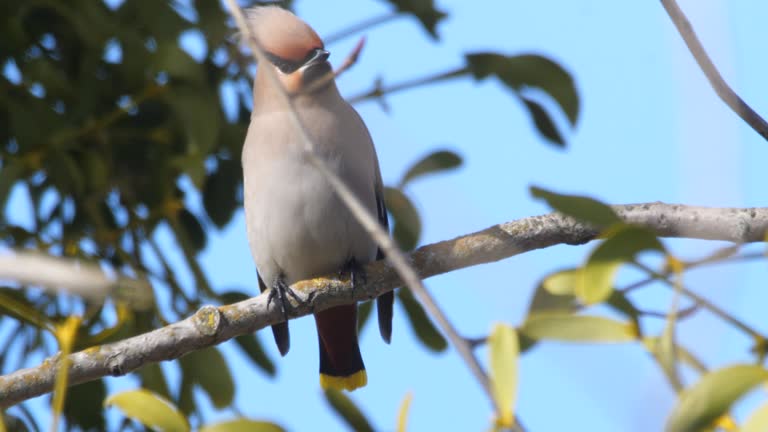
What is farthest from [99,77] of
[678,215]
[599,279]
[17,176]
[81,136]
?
[599,279]

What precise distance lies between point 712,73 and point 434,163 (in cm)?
88

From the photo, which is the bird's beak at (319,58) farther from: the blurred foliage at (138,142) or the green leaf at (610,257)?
the green leaf at (610,257)

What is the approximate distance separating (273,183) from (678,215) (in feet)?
3.50

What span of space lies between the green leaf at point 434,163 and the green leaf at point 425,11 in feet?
0.83

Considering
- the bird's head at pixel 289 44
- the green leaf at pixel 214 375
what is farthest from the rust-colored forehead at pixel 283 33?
the green leaf at pixel 214 375

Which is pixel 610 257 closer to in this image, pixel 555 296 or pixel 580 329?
pixel 580 329

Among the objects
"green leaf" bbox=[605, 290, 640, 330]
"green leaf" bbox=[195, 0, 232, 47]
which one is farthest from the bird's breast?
"green leaf" bbox=[605, 290, 640, 330]

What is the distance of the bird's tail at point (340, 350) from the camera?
2.64 meters

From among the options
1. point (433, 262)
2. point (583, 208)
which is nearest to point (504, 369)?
point (583, 208)

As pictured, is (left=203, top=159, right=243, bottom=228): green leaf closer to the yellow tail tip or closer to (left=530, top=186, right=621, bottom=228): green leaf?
the yellow tail tip

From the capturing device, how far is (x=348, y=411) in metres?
0.86

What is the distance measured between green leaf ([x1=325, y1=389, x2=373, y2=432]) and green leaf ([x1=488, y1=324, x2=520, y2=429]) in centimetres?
15

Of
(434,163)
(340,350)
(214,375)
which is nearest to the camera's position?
(214,375)

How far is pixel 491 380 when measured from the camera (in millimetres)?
734
